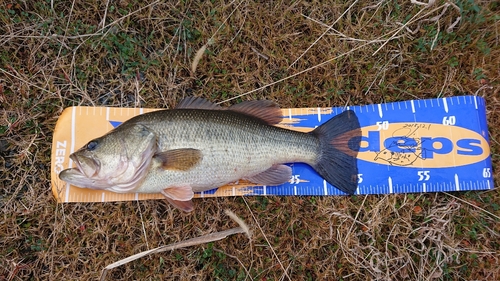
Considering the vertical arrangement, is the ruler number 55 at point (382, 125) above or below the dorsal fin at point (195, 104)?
above

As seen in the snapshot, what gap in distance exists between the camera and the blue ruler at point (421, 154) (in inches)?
129

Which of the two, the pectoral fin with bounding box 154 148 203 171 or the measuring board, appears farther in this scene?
the measuring board

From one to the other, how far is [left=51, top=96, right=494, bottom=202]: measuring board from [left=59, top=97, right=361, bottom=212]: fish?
222 millimetres

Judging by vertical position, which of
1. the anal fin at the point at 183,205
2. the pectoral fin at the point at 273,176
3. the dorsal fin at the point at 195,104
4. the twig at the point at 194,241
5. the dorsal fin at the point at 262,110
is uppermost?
the dorsal fin at the point at 262,110

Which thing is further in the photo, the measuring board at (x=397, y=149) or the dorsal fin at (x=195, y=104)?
the measuring board at (x=397, y=149)

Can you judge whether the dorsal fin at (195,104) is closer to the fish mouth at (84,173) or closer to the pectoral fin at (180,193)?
the pectoral fin at (180,193)

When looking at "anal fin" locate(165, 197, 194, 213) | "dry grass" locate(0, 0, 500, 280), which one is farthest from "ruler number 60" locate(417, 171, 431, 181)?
"anal fin" locate(165, 197, 194, 213)

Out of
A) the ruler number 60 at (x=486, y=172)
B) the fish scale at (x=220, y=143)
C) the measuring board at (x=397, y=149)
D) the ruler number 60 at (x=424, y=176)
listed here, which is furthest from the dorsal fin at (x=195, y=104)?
the ruler number 60 at (x=486, y=172)

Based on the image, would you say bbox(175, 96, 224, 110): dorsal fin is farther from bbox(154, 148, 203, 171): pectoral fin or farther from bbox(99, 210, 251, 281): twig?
bbox(99, 210, 251, 281): twig

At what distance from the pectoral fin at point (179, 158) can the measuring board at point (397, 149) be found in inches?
22.1

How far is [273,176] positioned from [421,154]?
4.90 feet

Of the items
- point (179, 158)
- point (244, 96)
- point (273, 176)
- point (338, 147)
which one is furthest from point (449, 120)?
point (179, 158)

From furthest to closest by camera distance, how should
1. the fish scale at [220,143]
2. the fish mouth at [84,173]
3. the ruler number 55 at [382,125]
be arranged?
1. the ruler number 55 at [382,125]
2. the fish scale at [220,143]
3. the fish mouth at [84,173]

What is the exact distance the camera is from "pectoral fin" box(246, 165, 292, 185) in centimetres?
309
